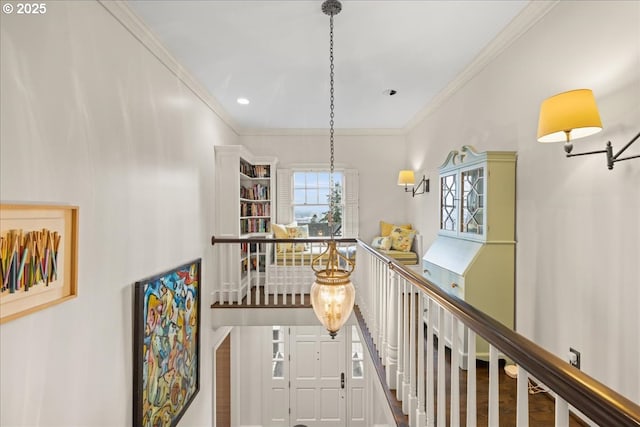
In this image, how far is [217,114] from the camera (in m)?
3.93

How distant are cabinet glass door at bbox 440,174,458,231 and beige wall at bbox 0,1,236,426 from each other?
2.64 m

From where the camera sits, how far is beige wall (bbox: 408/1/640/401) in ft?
4.89

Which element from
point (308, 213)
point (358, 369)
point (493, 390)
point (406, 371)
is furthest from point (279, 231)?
point (493, 390)

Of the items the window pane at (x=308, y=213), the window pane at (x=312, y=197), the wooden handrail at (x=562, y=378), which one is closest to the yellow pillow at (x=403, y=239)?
the window pane at (x=308, y=213)

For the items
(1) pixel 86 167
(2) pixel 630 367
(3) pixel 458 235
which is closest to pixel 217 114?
(1) pixel 86 167

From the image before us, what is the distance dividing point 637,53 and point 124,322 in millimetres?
3351

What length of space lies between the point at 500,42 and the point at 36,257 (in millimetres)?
3364

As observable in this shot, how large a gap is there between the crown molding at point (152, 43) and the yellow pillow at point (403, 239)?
10.6 ft

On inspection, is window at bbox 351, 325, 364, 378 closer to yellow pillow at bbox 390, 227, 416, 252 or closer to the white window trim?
yellow pillow at bbox 390, 227, 416, 252

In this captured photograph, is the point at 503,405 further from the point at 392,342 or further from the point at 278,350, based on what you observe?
the point at 278,350

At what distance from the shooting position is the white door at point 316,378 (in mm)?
4969

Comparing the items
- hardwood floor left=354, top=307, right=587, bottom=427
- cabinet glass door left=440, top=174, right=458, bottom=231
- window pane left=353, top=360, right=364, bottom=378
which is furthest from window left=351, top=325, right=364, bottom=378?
hardwood floor left=354, top=307, right=587, bottom=427

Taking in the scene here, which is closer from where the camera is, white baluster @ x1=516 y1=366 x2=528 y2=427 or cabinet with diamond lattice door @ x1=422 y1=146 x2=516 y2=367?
white baluster @ x1=516 y1=366 x2=528 y2=427

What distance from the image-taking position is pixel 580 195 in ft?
5.76
